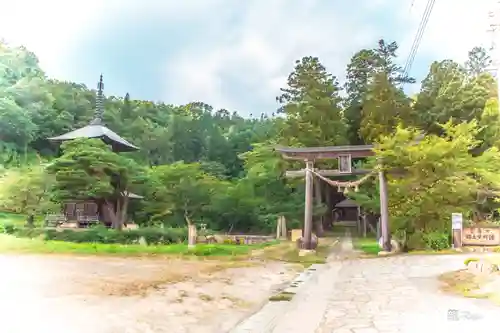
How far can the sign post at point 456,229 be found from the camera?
192 inches

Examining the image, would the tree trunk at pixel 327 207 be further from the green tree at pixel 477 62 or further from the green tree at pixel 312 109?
the green tree at pixel 477 62

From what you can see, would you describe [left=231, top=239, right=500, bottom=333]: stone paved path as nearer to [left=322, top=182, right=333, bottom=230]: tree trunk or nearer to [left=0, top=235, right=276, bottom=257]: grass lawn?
[left=0, top=235, right=276, bottom=257]: grass lawn

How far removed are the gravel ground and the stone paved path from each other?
0.67 ft

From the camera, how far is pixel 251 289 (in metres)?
2.85

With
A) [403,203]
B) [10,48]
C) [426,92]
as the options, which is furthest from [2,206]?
[403,203]

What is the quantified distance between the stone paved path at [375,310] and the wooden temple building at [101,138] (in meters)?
1.67

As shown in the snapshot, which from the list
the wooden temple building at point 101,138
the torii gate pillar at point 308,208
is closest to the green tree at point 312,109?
the torii gate pillar at point 308,208

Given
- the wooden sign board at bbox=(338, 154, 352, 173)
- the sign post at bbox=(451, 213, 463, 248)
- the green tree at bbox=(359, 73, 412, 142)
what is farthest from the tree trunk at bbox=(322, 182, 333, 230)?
the green tree at bbox=(359, 73, 412, 142)

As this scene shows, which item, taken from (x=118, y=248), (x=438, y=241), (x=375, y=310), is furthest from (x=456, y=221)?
(x=118, y=248)

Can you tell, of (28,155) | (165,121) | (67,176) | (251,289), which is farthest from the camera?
(67,176)

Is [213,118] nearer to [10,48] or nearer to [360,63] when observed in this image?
[360,63]

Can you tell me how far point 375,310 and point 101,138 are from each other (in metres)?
2.26

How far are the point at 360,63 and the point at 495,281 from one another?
1.87m

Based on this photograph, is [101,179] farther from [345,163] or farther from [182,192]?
[345,163]
